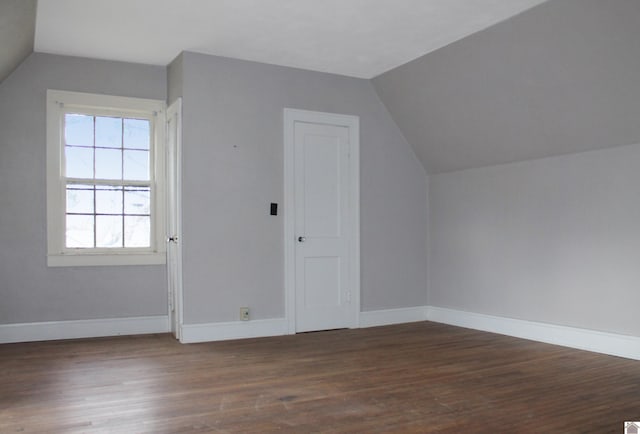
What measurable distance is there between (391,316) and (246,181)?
2.23 m

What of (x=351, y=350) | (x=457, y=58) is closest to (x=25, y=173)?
(x=351, y=350)

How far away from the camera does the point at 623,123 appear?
4.28m

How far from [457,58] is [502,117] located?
0.70 m

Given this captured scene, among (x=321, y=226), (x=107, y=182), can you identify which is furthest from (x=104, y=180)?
(x=321, y=226)

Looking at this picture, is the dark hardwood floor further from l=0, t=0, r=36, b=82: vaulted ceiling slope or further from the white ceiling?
the white ceiling

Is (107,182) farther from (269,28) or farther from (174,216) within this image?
(269,28)

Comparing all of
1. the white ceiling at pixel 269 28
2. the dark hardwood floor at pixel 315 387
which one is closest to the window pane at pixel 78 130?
the white ceiling at pixel 269 28

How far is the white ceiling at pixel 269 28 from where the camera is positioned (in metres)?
4.09

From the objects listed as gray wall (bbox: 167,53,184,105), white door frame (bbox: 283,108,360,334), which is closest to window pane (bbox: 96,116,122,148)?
gray wall (bbox: 167,53,184,105)

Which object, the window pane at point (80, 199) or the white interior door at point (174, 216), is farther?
the window pane at point (80, 199)

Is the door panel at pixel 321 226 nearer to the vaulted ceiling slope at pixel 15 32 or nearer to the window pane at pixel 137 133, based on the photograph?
the window pane at pixel 137 133

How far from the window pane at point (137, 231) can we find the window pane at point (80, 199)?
381 mm

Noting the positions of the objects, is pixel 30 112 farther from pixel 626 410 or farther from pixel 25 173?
pixel 626 410

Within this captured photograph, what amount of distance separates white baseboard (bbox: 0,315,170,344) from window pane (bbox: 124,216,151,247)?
771 millimetres
